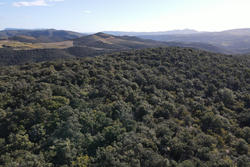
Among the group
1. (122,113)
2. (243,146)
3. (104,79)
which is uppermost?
(104,79)

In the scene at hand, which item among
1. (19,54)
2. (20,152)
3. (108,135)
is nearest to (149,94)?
(108,135)

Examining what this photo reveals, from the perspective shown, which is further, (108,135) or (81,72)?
(81,72)

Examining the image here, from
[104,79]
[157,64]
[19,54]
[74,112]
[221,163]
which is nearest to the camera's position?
[221,163]

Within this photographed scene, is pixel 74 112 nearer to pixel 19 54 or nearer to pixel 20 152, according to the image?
pixel 20 152

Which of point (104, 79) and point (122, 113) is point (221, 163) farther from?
point (104, 79)

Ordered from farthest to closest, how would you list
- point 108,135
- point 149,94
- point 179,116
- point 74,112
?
point 149,94 < point 179,116 < point 74,112 < point 108,135

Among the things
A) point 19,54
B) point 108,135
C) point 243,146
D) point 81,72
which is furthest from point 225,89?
point 19,54

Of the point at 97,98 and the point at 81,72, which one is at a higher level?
the point at 81,72
